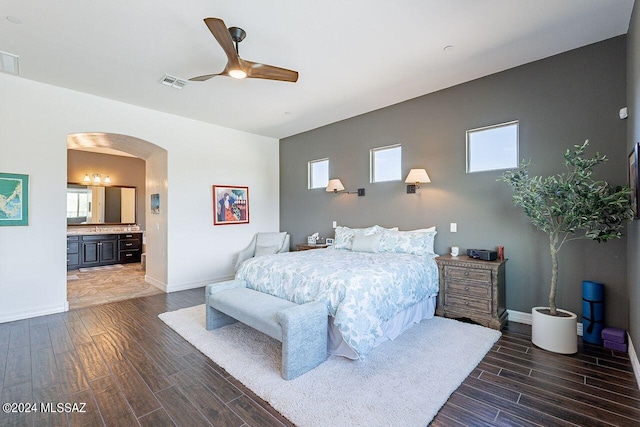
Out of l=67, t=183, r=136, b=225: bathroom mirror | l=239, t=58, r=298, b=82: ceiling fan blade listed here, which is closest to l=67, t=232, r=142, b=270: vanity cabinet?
l=67, t=183, r=136, b=225: bathroom mirror

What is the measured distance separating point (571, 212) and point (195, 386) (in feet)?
11.9

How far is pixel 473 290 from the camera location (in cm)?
344

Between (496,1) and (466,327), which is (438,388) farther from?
(496,1)

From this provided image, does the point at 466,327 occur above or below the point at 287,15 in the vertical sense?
below

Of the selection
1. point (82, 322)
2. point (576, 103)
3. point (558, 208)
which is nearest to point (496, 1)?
point (576, 103)

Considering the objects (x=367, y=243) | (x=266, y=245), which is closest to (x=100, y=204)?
(x=266, y=245)

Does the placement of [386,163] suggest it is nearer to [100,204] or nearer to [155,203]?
[155,203]

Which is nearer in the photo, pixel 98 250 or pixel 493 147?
pixel 493 147

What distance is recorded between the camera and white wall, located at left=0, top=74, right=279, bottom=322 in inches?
148

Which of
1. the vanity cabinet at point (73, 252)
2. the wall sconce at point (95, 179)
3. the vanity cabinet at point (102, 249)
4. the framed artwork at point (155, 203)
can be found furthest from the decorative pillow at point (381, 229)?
the wall sconce at point (95, 179)

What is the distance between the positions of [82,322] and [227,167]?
3.46m

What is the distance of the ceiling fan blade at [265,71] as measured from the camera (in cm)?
287

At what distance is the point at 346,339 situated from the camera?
252 centimetres

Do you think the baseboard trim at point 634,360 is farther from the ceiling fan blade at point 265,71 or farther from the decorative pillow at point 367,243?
the ceiling fan blade at point 265,71
